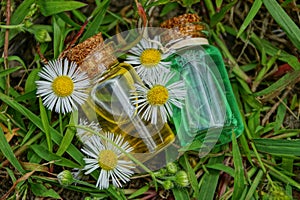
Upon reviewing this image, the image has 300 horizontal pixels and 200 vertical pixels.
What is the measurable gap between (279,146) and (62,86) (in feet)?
1.89

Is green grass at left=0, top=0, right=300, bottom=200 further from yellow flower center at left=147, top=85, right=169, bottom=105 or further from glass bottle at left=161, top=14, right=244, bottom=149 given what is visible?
yellow flower center at left=147, top=85, right=169, bottom=105

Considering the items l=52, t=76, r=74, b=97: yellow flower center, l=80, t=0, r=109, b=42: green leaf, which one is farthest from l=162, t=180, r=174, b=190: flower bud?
l=80, t=0, r=109, b=42: green leaf

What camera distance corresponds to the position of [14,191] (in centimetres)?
156

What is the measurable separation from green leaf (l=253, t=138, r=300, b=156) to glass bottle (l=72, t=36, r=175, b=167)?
241 mm

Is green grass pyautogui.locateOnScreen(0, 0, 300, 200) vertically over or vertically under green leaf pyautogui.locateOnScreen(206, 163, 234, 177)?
over

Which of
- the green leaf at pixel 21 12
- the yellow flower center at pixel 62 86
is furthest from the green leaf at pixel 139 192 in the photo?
the green leaf at pixel 21 12

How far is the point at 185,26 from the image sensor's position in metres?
1.53

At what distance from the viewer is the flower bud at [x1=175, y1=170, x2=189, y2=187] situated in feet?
4.84

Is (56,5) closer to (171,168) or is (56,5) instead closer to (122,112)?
(122,112)

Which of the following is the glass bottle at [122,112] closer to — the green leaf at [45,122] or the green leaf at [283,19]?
the green leaf at [45,122]

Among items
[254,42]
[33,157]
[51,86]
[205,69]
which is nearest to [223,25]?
[254,42]

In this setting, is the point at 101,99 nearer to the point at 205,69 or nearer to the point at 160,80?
the point at 160,80

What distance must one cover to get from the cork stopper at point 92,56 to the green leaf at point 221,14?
0.33 m

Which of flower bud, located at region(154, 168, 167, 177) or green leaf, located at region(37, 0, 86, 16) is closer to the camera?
flower bud, located at region(154, 168, 167, 177)
